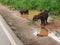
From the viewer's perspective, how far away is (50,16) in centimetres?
1809

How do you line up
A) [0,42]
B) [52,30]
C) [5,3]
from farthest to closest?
[5,3]
[52,30]
[0,42]

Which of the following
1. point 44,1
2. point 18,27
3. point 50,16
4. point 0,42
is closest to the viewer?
point 0,42

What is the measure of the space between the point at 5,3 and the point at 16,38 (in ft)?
56.7

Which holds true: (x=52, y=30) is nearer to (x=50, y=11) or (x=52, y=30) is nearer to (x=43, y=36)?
(x=43, y=36)

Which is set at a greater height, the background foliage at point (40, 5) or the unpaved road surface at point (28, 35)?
the unpaved road surface at point (28, 35)

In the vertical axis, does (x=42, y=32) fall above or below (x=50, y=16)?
above

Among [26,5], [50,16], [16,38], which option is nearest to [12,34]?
[16,38]

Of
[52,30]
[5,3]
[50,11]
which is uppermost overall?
[52,30]

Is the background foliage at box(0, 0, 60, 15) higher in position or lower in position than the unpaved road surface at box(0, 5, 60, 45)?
lower

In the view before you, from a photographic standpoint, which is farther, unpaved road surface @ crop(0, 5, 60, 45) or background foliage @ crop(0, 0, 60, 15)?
background foliage @ crop(0, 0, 60, 15)

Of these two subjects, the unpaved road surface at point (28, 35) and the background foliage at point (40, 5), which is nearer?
the unpaved road surface at point (28, 35)

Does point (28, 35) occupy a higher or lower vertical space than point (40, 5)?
higher

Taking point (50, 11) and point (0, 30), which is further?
point (50, 11)

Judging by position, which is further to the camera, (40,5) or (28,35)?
(40,5)
